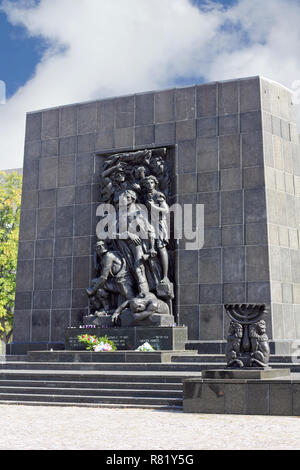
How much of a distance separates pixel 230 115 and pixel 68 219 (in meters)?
7.37

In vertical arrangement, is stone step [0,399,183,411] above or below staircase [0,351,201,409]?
below

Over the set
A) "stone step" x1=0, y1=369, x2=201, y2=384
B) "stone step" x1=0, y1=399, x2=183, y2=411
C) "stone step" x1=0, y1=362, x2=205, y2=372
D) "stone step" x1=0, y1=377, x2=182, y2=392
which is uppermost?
"stone step" x1=0, y1=362, x2=205, y2=372

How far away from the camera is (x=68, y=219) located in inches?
920

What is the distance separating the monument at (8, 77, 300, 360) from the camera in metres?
20.3

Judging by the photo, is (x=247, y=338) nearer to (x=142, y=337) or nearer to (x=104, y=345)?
(x=142, y=337)

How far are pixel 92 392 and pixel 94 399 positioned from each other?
340 mm

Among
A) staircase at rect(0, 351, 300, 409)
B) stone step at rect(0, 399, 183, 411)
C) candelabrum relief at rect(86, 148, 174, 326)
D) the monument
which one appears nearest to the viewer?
stone step at rect(0, 399, 183, 411)

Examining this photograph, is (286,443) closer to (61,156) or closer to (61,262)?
(61,262)

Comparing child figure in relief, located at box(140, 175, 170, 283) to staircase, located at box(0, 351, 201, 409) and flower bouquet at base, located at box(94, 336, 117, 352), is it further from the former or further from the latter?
staircase, located at box(0, 351, 201, 409)

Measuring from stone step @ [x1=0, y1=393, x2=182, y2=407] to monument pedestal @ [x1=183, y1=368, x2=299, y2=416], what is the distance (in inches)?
38.9

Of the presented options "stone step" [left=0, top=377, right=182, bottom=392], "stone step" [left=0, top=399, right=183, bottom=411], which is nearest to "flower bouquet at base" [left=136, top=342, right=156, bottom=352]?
"stone step" [left=0, top=377, right=182, bottom=392]
